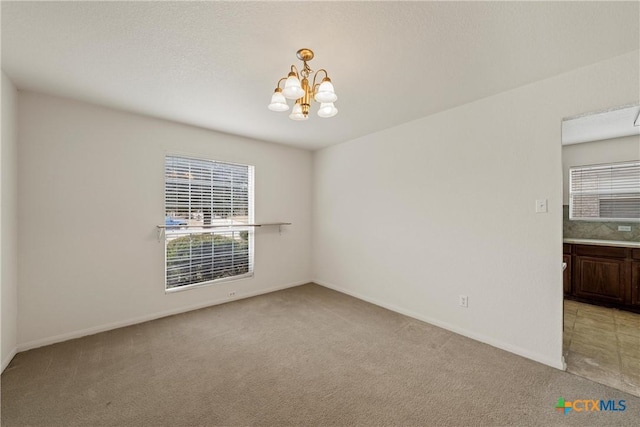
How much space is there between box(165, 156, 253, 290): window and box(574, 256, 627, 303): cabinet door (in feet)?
15.9

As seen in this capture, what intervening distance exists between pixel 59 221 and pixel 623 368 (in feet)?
17.8

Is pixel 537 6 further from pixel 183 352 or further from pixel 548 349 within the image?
pixel 183 352

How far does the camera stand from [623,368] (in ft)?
7.22

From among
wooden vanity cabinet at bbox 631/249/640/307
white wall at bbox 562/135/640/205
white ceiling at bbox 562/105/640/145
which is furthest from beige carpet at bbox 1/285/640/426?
white wall at bbox 562/135/640/205

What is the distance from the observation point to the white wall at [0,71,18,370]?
2.21 metres

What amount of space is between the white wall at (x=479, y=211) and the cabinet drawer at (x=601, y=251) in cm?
221

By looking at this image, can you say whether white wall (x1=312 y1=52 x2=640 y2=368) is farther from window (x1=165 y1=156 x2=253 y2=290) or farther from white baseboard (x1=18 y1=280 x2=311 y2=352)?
white baseboard (x1=18 y1=280 x2=311 y2=352)

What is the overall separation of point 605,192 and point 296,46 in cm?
496

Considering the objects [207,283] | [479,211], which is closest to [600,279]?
[479,211]

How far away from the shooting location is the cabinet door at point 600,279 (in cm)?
344

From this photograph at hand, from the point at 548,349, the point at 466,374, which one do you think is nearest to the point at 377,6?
the point at 466,374

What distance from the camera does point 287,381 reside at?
2082mm

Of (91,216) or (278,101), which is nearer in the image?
(278,101)

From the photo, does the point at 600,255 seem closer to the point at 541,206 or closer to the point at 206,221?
the point at 541,206
